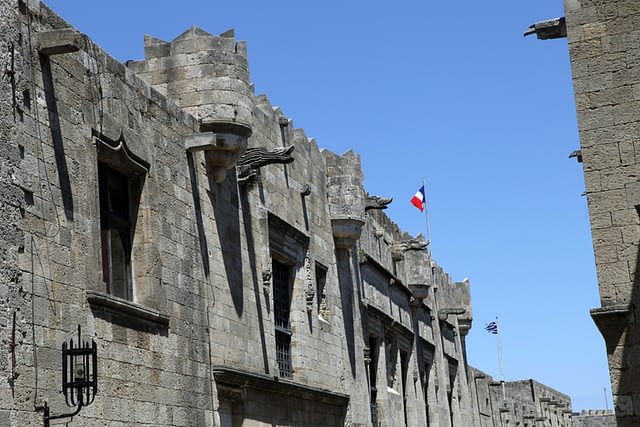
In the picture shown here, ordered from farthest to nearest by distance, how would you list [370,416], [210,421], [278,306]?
[370,416] → [278,306] → [210,421]

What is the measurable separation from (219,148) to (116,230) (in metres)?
2.47

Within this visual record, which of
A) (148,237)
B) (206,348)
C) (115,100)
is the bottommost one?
(206,348)

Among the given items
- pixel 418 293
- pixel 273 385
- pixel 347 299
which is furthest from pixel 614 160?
pixel 418 293

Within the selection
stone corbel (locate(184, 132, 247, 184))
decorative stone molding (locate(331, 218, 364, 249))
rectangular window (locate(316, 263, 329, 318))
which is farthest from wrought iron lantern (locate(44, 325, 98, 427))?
decorative stone molding (locate(331, 218, 364, 249))

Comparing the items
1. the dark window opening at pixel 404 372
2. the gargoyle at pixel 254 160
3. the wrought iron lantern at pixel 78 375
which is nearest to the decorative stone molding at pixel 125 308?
the wrought iron lantern at pixel 78 375

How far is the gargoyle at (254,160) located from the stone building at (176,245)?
0.07ft

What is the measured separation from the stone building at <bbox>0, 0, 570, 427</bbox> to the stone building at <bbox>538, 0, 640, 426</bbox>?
407 cm

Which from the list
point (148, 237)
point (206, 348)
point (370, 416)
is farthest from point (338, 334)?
point (148, 237)

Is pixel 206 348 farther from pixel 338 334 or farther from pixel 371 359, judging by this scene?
pixel 371 359

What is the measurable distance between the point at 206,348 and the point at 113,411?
8.51ft

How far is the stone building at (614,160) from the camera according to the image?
12219 mm

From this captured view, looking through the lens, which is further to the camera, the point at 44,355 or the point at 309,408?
the point at 309,408

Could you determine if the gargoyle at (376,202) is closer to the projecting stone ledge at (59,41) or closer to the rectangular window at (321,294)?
the rectangular window at (321,294)

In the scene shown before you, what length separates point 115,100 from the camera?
12000 millimetres
